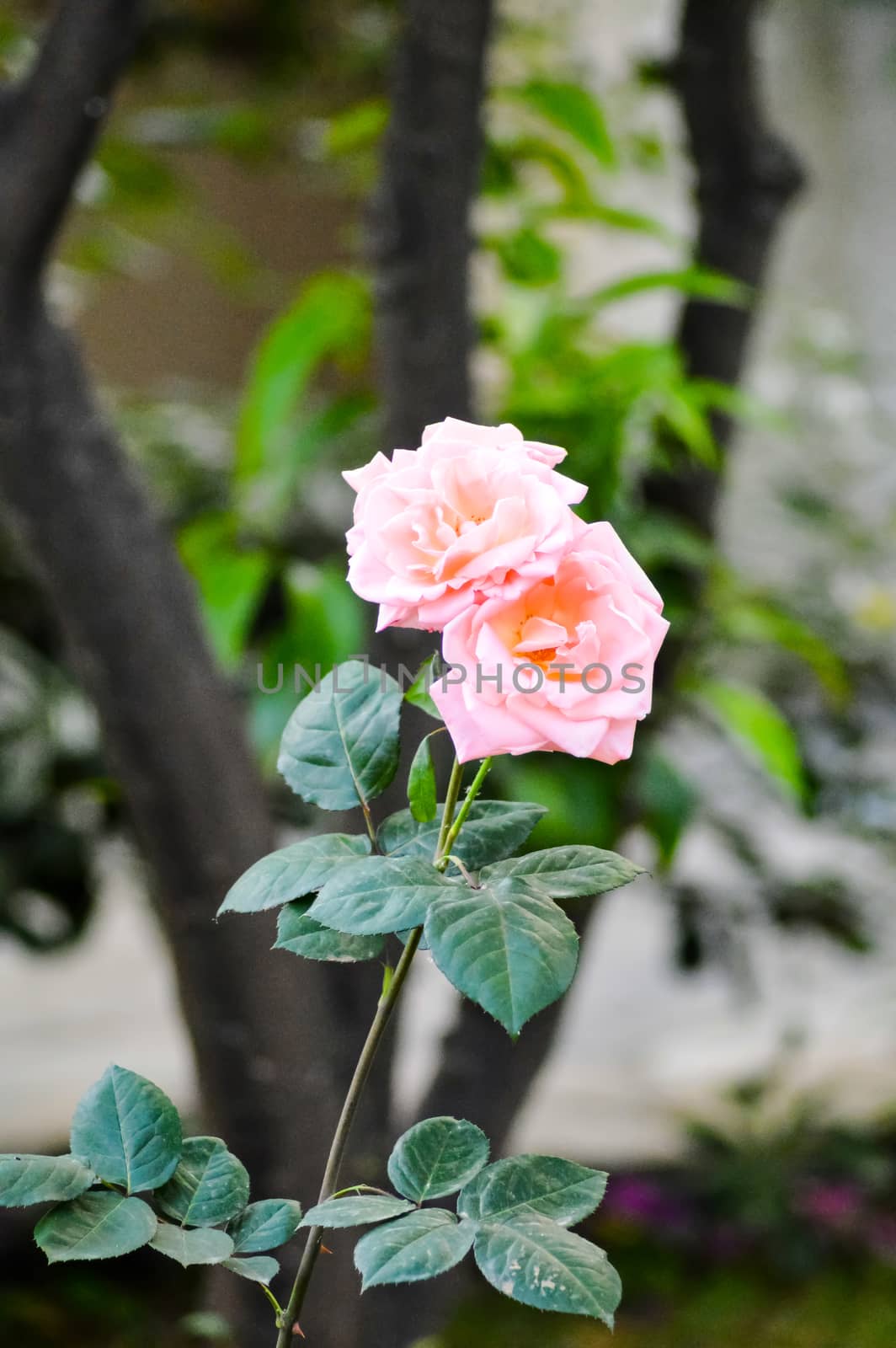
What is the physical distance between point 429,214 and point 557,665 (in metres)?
0.44

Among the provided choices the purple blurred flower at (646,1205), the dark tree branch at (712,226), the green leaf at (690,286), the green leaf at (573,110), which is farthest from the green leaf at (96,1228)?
the purple blurred flower at (646,1205)

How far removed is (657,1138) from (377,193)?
1106mm

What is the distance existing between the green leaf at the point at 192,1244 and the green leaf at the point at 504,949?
8 centimetres

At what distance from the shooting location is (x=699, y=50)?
686 millimetres

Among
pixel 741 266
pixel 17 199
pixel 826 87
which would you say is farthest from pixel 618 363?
pixel 826 87

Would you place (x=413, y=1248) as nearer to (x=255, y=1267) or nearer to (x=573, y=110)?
(x=255, y=1267)

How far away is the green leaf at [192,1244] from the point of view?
0.76 ft

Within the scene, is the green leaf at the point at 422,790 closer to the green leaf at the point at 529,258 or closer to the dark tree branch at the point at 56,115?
the dark tree branch at the point at 56,115

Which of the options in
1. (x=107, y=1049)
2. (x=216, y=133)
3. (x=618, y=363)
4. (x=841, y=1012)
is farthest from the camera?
(x=107, y=1049)

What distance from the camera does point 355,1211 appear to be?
23 cm

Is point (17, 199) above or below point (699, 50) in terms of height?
below

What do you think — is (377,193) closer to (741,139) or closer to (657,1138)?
(741,139)

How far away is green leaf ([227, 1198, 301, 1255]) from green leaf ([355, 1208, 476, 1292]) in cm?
3

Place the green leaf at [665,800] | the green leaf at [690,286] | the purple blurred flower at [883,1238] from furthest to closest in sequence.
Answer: the purple blurred flower at [883,1238] → the green leaf at [665,800] → the green leaf at [690,286]
